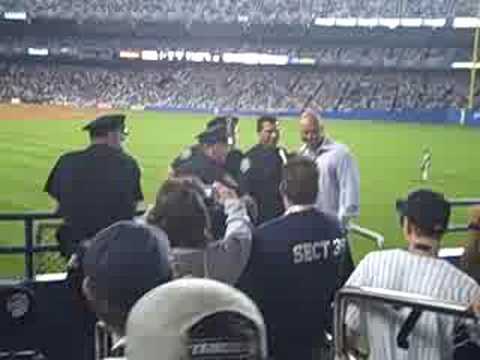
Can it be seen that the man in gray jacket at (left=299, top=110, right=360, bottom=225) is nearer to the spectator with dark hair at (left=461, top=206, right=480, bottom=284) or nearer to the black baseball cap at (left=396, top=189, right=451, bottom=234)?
the spectator with dark hair at (left=461, top=206, right=480, bottom=284)

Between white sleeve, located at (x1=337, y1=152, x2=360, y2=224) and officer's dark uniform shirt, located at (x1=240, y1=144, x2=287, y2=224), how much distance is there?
0.51 metres

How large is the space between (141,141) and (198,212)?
22.4 meters

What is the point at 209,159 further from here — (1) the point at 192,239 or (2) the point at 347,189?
(1) the point at 192,239

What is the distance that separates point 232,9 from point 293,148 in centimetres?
2368

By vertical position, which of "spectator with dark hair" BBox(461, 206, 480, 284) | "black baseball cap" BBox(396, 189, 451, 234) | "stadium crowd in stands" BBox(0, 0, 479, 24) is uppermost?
"stadium crowd in stands" BBox(0, 0, 479, 24)

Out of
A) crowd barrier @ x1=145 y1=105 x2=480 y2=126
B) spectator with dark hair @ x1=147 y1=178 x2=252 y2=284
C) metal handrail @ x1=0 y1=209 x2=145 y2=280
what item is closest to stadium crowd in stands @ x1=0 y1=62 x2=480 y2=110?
crowd barrier @ x1=145 y1=105 x2=480 y2=126

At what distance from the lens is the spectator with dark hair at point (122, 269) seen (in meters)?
1.44

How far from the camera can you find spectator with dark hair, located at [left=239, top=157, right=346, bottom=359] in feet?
11.1

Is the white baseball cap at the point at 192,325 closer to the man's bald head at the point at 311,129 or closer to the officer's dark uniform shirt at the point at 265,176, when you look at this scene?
the man's bald head at the point at 311,129

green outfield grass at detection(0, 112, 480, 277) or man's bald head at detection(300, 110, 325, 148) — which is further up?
man's bald head at detection(300, 110, 325, 148)

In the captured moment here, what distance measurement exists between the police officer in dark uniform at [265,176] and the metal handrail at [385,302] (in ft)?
12.5

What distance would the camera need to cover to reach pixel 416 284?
2.54 meters

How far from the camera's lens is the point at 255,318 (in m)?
1.15

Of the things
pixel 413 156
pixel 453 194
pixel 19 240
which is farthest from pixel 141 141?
pixel 19 240
